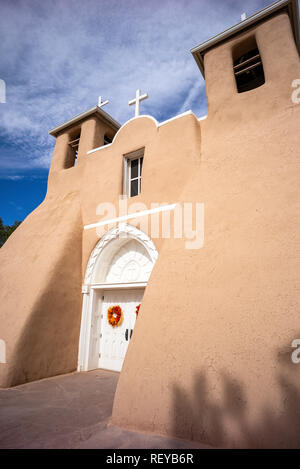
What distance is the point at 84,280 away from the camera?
272 inches

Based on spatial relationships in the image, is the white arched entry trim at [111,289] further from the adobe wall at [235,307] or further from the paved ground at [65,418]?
the adobe wall at [235,307]

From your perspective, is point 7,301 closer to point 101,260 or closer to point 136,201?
point 101,260

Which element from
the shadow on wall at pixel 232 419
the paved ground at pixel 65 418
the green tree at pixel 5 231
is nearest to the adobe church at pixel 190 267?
the shadow on wall at pixel 232 419

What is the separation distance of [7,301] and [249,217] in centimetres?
608

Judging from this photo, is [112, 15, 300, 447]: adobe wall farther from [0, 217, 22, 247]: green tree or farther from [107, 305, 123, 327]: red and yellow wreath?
[0, 217, 22, 247]: green tree

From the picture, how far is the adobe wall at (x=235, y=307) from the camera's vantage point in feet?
8.70

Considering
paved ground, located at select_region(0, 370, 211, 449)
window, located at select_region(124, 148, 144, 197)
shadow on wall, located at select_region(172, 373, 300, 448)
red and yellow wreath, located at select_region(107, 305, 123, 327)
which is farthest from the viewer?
window, located at select_region(124, 148, 144, 197)

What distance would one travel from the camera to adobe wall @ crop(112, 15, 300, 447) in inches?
104

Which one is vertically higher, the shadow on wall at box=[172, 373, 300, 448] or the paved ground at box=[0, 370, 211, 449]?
the shadow on wall at box=[172, 373, 300, 448]

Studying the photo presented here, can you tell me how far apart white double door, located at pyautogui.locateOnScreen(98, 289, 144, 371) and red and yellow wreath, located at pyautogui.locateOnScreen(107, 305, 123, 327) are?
0.08m

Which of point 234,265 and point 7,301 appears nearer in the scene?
point 234,265

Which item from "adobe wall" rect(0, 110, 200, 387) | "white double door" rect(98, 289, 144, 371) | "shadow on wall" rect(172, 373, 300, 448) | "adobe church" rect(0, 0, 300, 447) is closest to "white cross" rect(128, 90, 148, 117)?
"adobe church" rect(0, 0, 300, 447)
